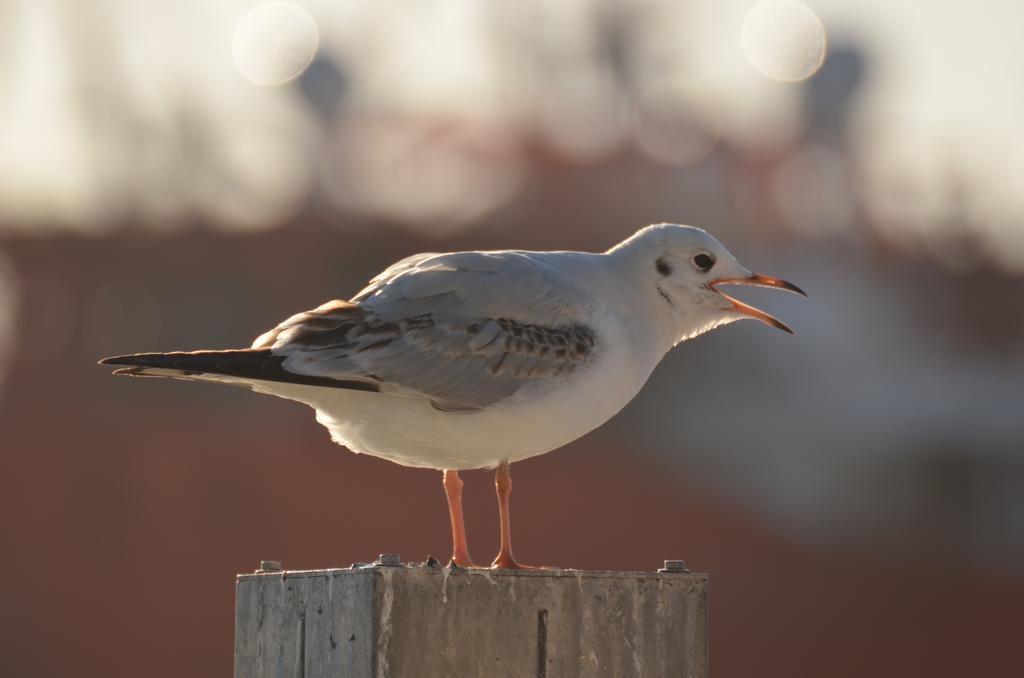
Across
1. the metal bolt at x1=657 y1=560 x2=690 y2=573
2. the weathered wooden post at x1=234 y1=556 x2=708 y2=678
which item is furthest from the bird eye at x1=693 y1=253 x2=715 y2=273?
the weathered wooden post at x1=234 y1=556 x2=708 y2=678

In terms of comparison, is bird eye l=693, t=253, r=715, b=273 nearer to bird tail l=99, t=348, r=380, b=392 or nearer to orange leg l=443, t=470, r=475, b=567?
orange leg l=443, t=470, r=475, b=567

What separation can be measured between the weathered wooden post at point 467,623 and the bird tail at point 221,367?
71 cm

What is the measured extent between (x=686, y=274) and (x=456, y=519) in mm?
1312

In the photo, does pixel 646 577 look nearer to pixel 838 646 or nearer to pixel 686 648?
pixel 686 648

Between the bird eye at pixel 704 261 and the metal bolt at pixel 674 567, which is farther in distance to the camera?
the bird eye at pixel 704 261

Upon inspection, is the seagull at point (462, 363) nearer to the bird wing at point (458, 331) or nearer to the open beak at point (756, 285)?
the bird wing at point (458, 331)

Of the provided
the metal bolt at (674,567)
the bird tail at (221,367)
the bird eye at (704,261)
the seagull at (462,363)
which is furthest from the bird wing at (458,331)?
the metal bolt at (674,567)

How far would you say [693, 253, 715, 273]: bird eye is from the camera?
646cm

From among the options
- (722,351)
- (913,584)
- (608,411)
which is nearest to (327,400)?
(608,411)

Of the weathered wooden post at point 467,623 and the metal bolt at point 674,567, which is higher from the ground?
the metal bolt at point 674,567

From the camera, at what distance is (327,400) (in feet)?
18.6

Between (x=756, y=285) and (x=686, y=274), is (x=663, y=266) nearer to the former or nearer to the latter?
(x=686, y=274)

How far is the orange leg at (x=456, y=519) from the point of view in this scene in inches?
225

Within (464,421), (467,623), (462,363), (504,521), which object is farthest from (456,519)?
(467,623)
